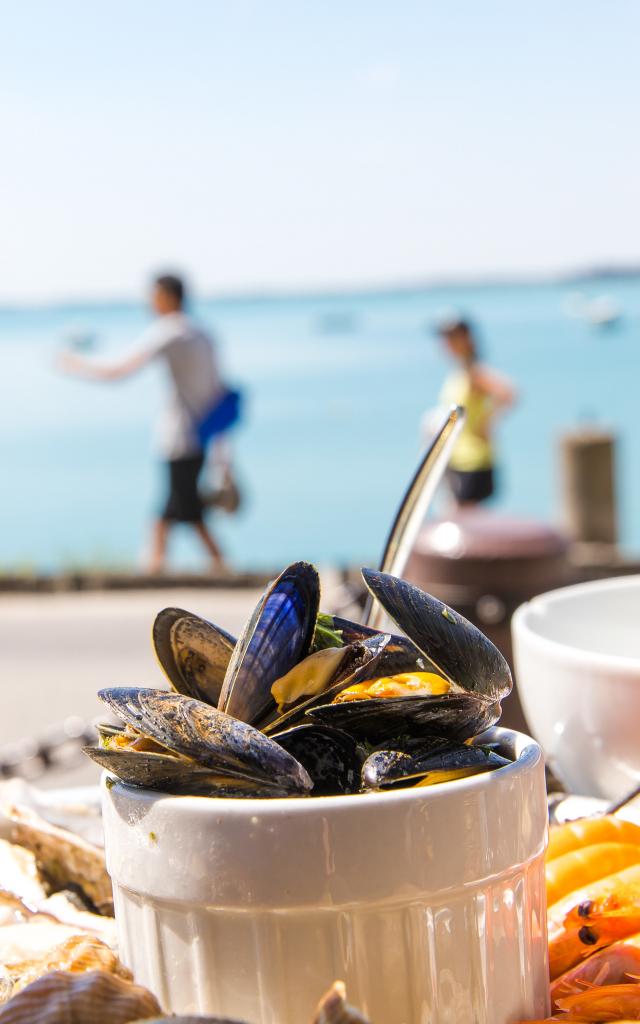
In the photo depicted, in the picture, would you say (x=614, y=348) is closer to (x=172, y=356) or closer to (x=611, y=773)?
(x=172, y=356)

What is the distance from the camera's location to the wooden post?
29.8ft

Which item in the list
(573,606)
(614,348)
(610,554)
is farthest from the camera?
(614,348)

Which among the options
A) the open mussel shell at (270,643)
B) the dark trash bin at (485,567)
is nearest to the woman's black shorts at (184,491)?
the dark trash bin at (485,567)

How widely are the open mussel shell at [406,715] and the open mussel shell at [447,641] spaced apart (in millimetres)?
30

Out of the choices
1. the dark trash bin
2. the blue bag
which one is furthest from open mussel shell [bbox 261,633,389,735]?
the blue bag

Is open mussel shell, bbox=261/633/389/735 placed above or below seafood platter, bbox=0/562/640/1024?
above

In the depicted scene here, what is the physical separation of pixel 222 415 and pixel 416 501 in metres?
6.59

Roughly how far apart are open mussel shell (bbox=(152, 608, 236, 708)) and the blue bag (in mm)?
6773

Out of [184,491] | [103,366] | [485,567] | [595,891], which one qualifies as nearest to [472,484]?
[184,491]

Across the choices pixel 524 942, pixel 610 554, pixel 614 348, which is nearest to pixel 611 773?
pixel 524 942

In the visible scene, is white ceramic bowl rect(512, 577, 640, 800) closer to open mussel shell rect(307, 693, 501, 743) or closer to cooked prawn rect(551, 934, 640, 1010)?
cooked prawn rect(551, 934, 640, 1010)

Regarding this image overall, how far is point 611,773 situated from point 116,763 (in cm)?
68

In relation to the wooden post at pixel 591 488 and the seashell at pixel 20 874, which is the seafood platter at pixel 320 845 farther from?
the wooden post at pixel 591 488

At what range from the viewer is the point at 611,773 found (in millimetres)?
1333
